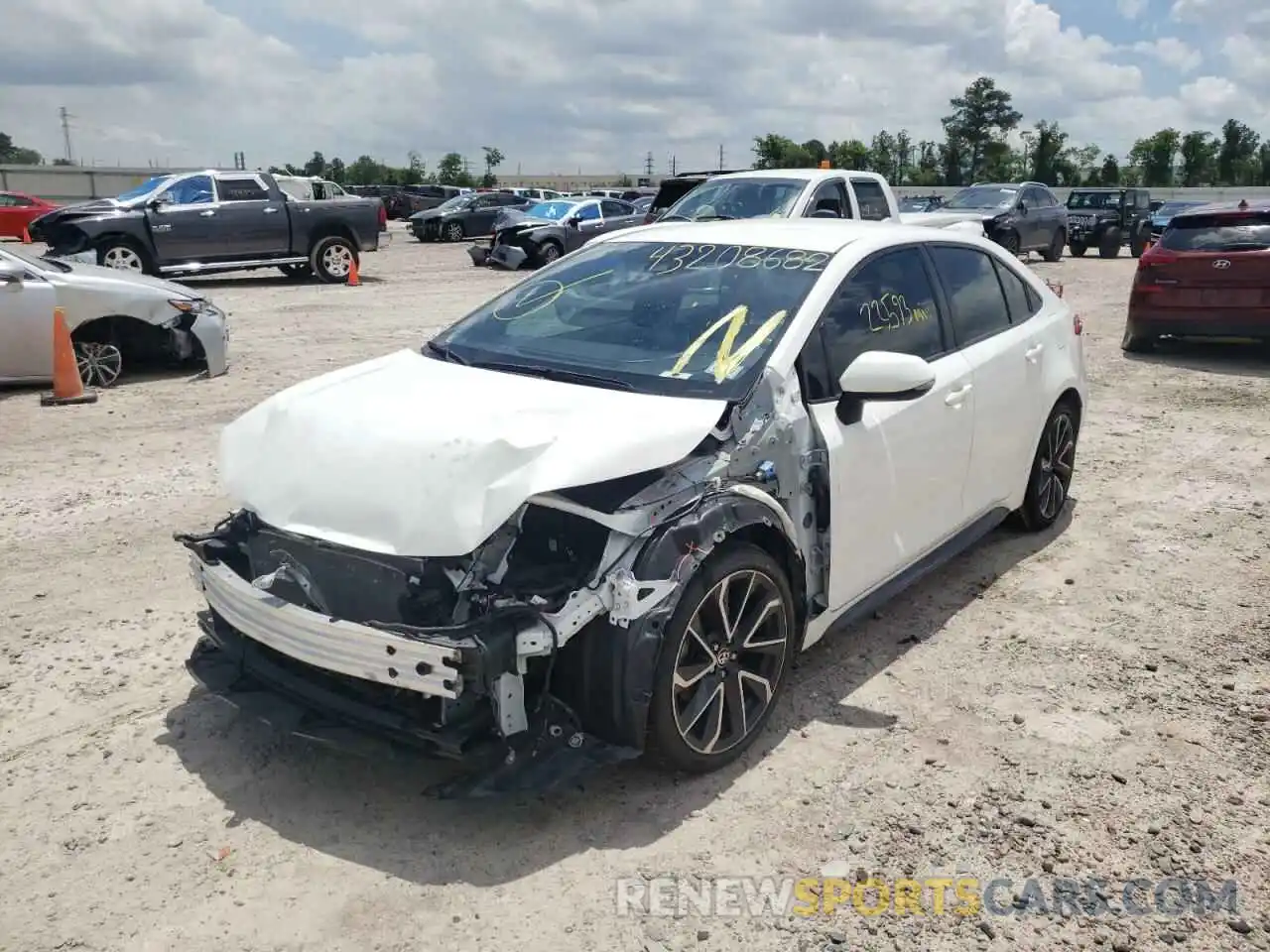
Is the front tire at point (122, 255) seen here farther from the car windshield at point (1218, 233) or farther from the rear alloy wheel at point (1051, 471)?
the rear alloy wheel at point (1051, 471)

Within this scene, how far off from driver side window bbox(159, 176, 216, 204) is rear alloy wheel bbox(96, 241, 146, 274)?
1.05 m

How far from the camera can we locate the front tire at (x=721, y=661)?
327cm

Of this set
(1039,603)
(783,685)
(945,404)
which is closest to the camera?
(783,685)

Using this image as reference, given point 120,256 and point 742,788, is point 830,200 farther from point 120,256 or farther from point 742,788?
point 120,256

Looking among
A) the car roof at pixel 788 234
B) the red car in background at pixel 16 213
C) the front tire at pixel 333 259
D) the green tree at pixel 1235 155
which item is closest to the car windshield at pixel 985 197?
the front tire at pixel 333 259

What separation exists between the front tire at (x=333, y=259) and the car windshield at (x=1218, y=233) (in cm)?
1272

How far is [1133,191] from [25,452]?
2694cm

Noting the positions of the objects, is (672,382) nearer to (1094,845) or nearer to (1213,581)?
(1094,845)

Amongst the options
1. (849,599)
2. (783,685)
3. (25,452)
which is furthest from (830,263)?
(25,452)

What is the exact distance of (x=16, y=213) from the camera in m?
30.2

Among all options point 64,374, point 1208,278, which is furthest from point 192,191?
point 1208,278

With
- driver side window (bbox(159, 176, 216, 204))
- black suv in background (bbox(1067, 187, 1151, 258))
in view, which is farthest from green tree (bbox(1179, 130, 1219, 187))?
driver side window (bbox(159, 176, 216, 204))

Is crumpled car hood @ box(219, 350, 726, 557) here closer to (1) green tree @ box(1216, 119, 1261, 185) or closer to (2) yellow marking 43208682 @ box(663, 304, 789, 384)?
(2) yellow marking 43208682 @ box(663, 304, 789, 384)

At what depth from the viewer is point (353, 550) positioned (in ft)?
10.7
